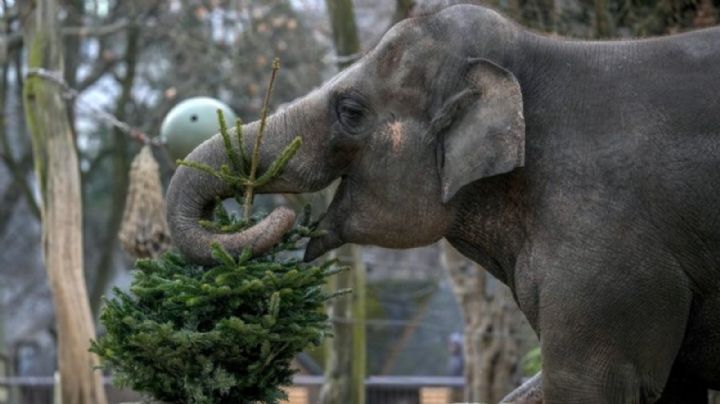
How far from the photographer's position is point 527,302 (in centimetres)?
550

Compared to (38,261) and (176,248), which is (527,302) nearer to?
(176,248)

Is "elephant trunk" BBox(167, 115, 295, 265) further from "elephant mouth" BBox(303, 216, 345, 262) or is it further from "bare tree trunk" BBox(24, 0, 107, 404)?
"bare tree trunk" BBox(24, 0, 107, 404)

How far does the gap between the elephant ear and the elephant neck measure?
13cm

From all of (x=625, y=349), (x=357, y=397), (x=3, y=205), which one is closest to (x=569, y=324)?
(x=625, y=349)

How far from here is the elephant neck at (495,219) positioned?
5570 millimetres

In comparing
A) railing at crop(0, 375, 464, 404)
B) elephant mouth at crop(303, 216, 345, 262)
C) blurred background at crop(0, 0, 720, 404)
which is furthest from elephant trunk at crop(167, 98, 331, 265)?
railing at crop(0, 375, 464, 404)

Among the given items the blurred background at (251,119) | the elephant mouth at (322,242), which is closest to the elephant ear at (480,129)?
the elephant mouth at (322,242)

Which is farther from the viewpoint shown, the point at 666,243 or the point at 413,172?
the point at 413,172

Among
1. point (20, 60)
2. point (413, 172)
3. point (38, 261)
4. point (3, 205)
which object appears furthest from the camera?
point (38, 261)

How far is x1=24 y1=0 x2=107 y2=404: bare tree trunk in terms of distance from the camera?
13359mm

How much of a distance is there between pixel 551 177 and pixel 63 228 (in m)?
8.67

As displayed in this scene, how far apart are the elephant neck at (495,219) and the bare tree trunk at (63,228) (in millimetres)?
8123

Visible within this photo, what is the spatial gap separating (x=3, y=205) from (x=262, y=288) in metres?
25.6

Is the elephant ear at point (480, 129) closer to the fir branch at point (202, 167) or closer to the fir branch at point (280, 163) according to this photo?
the fir branch at point (280, 163)
